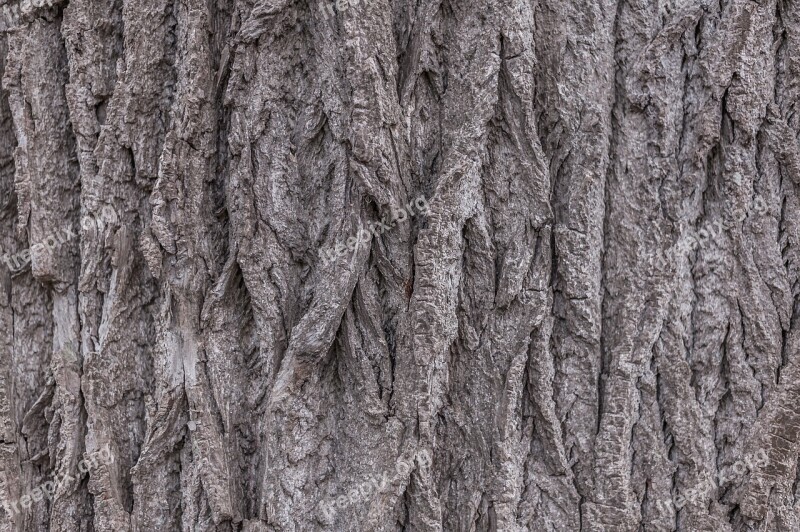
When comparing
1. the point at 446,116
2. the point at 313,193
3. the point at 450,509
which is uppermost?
the point at 446,116

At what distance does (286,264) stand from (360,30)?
1.77ft

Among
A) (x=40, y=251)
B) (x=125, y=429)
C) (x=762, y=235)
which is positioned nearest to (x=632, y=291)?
(x=762, y=235)

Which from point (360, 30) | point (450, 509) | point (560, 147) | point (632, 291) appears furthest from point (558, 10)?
point (450, 509)

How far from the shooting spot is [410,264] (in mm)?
1255

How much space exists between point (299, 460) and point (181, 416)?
287 mm

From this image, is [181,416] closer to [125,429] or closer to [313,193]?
[125,429]

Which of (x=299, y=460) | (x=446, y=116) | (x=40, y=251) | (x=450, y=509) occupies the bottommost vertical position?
(x=450, y=509)

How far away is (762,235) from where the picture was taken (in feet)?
4.26

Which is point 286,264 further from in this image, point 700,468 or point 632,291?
point 700,468

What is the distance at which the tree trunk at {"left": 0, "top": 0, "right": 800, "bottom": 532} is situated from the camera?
1.23 m

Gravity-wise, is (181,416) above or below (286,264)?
below

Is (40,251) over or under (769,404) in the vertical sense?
over

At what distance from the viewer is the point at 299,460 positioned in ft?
4.02

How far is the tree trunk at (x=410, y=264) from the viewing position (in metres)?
1.23
